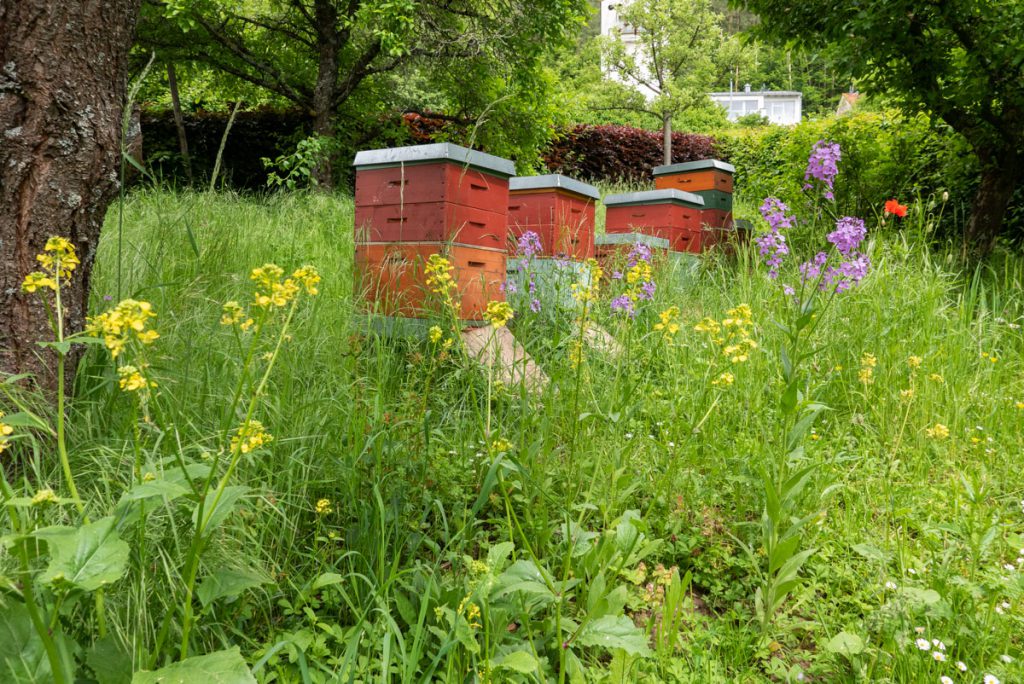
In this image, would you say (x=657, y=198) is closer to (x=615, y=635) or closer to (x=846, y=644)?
(x=846, y=644)

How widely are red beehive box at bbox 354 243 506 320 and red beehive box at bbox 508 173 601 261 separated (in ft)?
3.18

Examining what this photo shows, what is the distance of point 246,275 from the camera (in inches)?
141

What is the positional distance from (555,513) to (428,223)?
6.30 feet

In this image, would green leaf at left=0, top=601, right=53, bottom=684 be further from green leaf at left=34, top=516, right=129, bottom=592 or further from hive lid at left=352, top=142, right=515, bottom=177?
hive lid at left=352, top=142, right=515, bottom=177

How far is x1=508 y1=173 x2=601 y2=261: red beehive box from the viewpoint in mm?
4766

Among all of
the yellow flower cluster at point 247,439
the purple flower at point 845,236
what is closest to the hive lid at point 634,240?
the purple flower at point 845,236

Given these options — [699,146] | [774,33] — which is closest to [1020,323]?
[774,33]

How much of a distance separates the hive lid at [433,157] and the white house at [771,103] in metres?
46.3

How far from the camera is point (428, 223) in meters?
3.62

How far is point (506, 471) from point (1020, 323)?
3870mm

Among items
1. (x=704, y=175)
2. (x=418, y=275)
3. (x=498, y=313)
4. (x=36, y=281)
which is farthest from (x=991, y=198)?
(x=36, y=281)

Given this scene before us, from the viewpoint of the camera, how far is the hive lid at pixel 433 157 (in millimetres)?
3520

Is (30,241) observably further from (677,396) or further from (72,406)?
(677,396)

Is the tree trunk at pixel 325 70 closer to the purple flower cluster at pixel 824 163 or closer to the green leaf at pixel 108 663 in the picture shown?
the purple flower cluster at pixel 824 163
